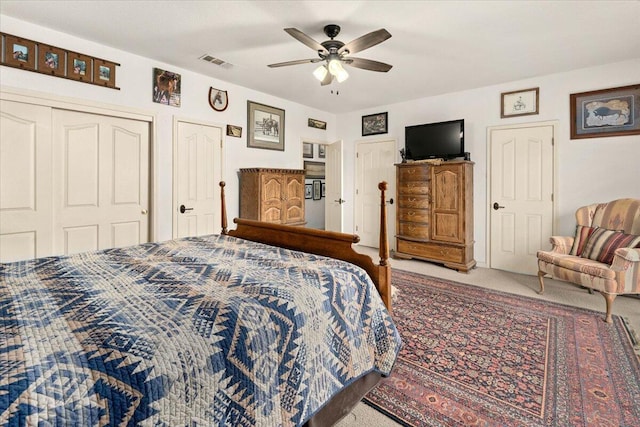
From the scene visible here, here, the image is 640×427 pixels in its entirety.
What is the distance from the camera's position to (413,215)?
4758 millimetres

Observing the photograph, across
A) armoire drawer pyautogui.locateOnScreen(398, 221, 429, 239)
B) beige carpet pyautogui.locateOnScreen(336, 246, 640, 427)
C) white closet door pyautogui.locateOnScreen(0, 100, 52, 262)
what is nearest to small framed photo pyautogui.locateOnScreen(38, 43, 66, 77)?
white closet door pyautogui.locateOnScreen(0, 100, 52, 262)

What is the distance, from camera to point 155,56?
3398 millimetres

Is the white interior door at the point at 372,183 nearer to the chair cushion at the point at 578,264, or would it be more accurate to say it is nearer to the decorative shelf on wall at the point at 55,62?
the chair cushion at the point at 578,264

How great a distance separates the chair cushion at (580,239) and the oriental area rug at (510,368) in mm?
760

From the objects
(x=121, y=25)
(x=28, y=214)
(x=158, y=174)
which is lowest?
(x=28, y=214)

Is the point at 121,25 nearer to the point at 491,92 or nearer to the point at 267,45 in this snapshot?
the point at 267,45

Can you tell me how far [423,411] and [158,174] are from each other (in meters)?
3.42

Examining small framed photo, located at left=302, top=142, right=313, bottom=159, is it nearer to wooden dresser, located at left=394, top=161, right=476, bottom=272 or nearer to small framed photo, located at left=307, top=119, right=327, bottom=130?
small framed photo, located at left=307, top=119, right=327, bottom=130

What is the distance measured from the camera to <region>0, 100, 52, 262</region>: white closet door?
2656 mm

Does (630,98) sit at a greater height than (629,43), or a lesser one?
lesser

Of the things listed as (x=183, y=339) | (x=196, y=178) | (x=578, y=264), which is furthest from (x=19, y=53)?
(x=578, y=264)

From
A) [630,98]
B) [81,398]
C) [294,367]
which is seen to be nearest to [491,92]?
[630,98]

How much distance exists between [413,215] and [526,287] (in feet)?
5.56

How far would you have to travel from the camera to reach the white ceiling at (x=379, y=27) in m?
2.47
